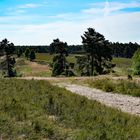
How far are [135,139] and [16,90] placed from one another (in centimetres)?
1299

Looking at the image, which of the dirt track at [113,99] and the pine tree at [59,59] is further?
the pine tree at [59,59]

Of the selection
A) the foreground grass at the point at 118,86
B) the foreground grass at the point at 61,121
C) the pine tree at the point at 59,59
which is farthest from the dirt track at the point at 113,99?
the pine tree at the point at 59,59

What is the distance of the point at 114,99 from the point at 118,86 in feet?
15.6

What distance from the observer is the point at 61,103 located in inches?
774

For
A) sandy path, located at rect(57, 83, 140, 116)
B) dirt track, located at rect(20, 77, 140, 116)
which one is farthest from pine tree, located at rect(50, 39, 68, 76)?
sandy path, located at rect(57, 83, 140, 116)

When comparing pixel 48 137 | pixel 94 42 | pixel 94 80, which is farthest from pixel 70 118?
pixel 94 42

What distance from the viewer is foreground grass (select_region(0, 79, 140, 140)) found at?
545 inches

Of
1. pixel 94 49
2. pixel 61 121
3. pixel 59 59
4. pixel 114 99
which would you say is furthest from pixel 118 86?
pixel 59 59

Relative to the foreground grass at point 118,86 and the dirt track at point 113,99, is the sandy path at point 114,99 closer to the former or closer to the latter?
the dirt track at point 113,99

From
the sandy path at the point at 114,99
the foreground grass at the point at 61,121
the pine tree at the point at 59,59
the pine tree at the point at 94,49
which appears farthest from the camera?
the pine tree at the point at 59,59

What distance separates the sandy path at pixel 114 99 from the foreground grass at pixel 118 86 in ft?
2.36

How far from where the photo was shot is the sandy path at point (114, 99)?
71.5 ft

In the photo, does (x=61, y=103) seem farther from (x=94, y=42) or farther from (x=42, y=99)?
(x=94, y=42)

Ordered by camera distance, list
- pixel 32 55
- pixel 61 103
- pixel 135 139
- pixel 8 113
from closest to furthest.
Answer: pixel 135 139, pixel 8 113, pixel 61 103, pixel 32 55
